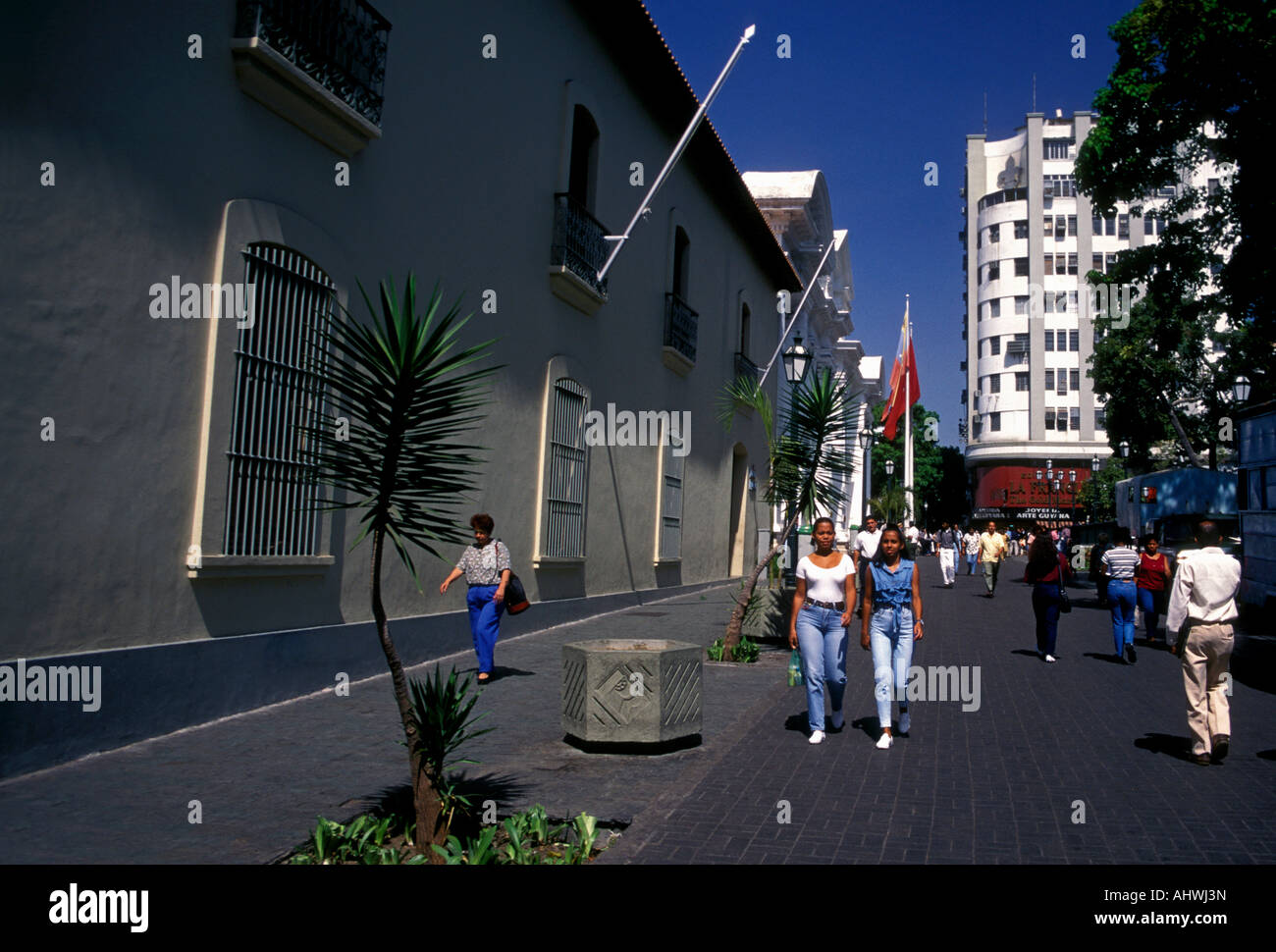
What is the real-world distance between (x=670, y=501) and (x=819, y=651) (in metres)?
11.5

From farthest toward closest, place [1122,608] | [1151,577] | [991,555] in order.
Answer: [991,555] → [1151,577] → [1122,608]

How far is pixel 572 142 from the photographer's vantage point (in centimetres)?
1505

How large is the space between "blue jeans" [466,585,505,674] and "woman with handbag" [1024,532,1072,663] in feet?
22.9

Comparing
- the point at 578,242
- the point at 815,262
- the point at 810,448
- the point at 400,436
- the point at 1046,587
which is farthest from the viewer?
the point at 815,262

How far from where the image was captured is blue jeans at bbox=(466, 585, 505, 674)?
32.4 feet

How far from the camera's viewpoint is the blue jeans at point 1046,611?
12.9 meters

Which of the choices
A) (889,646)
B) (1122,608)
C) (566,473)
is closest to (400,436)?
(889,646)

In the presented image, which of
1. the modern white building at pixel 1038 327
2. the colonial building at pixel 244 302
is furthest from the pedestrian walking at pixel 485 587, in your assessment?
the modern white building at pixel 1038 327

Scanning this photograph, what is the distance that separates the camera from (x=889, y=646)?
8.29 meters

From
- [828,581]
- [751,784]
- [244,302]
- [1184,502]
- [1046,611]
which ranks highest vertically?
[244,302]

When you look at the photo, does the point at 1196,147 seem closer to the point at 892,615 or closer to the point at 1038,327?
the point at 892,615

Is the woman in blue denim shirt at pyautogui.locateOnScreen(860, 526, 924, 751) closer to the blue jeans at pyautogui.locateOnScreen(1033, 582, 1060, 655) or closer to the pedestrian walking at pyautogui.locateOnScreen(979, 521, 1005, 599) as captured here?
the blue jeans at pyautogui.locateOnScreen(1033, 582, 1060, 655)
